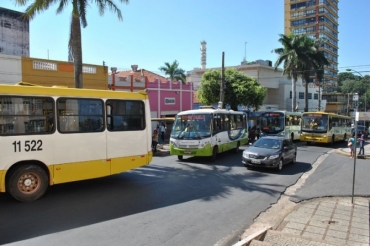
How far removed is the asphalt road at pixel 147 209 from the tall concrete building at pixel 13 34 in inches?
891

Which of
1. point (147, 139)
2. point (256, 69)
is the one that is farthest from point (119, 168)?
point (256, 69)

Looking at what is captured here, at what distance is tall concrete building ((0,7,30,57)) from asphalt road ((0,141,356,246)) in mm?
22634

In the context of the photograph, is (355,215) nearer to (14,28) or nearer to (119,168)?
(119,168)

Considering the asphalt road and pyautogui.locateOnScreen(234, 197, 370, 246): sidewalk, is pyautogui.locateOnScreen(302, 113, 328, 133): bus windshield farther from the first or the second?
pyautogui.locateOnScreen(234, 197, 370, 246): sidewalk

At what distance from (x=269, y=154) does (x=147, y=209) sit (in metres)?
7.07

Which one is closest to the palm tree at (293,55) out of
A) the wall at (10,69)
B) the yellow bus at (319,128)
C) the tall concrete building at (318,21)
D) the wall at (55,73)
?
the yellow bus at (319,128)

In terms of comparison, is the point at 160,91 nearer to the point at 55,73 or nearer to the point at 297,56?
the point at 55,73

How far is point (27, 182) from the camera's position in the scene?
798 centimetres

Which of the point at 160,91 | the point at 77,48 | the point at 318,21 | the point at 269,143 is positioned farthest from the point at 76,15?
the point at 318,21

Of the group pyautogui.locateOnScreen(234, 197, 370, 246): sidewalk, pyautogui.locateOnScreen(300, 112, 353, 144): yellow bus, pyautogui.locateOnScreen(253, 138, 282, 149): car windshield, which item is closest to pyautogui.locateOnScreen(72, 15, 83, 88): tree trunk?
pyautogui.locateOnScreen(253, 138, 282, 149): car windshield

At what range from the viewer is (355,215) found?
7469 mm

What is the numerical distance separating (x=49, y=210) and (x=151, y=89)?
23164mm

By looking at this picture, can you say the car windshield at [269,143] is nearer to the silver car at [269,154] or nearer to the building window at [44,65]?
the silver car at [269,154]

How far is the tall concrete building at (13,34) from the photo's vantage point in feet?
90.6
